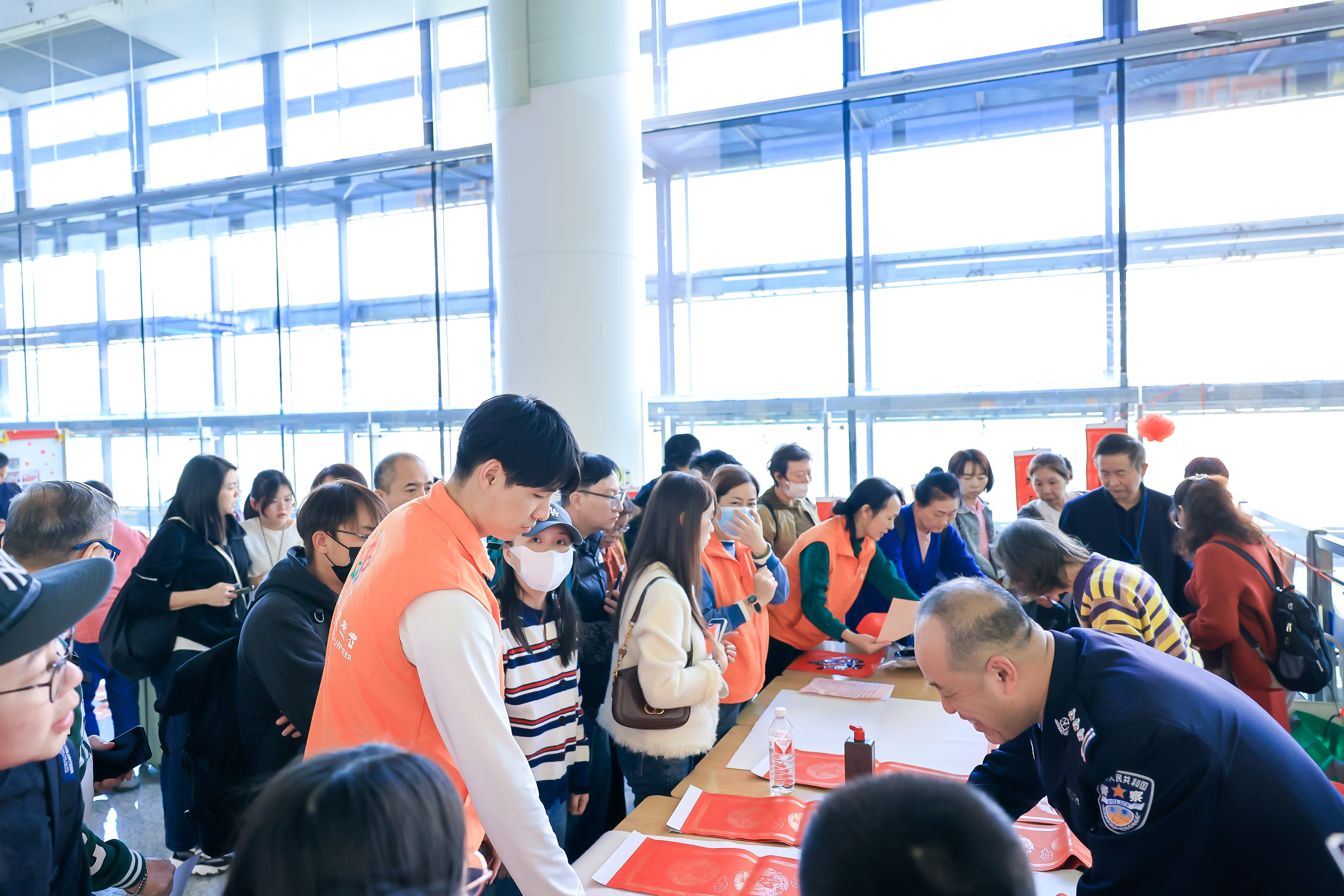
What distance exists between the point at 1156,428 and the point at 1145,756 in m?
4.55

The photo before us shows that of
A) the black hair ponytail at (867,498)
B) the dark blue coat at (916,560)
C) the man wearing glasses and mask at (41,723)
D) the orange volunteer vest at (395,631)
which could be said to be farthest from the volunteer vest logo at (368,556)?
the dark blue coat at (916,560)

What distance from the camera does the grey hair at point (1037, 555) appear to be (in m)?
2.43

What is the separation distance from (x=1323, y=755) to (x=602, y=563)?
2694 millimetres

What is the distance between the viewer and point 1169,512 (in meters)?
3.91

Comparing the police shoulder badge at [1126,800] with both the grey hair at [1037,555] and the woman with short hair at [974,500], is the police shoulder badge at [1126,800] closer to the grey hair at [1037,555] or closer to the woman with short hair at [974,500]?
the grey hair at [1037,555]

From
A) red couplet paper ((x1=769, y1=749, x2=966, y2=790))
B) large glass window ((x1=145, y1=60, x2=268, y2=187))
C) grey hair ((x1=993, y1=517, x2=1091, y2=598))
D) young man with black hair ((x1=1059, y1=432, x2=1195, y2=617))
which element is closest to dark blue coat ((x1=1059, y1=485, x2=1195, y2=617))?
young man with black hair ((x1=1059, y1=432, x2=1195, y2=617))

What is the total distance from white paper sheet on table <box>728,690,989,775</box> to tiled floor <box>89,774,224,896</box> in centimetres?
219

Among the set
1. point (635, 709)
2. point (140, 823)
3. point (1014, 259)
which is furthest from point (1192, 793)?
point (1014, 259)

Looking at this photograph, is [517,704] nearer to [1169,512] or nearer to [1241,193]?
[1169,512]

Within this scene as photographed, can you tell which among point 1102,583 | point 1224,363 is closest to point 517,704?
point 1102,583

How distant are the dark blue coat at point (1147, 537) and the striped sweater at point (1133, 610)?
67.0 inches

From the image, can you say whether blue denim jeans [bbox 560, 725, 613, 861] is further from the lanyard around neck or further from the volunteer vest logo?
the lanyard around neck

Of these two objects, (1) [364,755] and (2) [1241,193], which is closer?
(1) [364,755]

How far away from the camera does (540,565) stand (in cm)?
216
